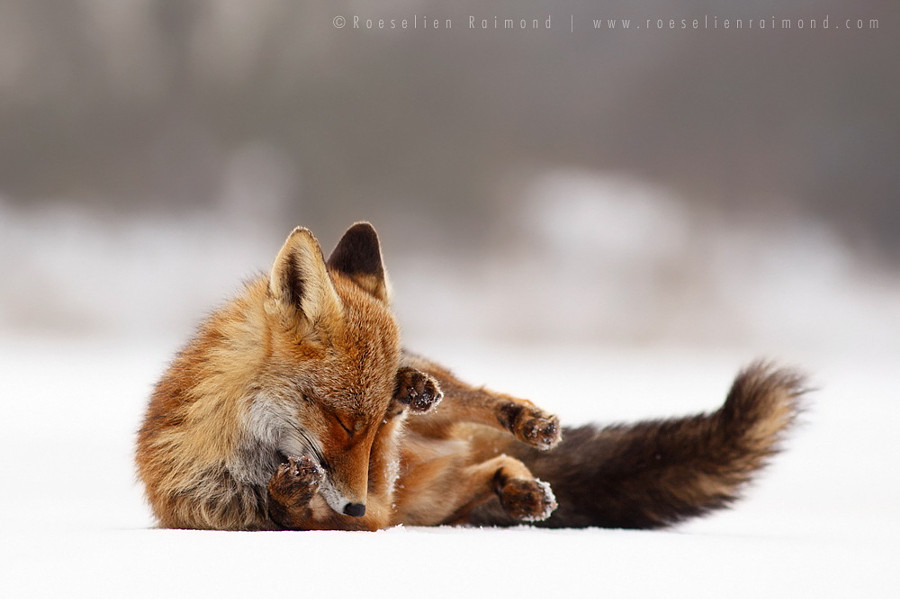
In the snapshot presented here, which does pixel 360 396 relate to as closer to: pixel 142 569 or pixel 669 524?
pixel 142 569

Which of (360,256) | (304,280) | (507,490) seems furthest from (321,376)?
(507,490)

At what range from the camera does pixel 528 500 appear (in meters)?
2.62

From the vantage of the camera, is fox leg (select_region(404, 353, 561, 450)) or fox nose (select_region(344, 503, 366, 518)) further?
fox leg (select_region(404, 353, 561, 450))

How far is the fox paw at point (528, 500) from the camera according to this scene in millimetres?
2602

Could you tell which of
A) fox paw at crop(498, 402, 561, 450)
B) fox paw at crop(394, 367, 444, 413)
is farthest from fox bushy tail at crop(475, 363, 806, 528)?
fox paw at crop(394, 367, 444, 413)

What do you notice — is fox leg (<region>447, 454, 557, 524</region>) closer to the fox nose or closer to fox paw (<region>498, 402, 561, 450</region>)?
fox paw (<region>498, 402, 561, 450</region>)

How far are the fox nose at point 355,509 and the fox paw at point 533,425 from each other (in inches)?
26.6

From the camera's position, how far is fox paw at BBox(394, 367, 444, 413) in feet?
7.52

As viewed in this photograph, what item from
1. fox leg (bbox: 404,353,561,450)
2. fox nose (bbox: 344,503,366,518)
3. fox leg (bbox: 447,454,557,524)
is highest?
fox leg (bbox: 404,353,561,450)

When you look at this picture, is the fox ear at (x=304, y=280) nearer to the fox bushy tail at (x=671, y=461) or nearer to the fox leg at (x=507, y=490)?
the fox leg at (x=507, y=490)

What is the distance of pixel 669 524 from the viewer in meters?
2.91

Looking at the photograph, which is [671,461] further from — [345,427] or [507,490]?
[345,427]

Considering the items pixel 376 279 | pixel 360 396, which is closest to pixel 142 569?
pixel 360 396

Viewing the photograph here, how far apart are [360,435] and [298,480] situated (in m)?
0.20
